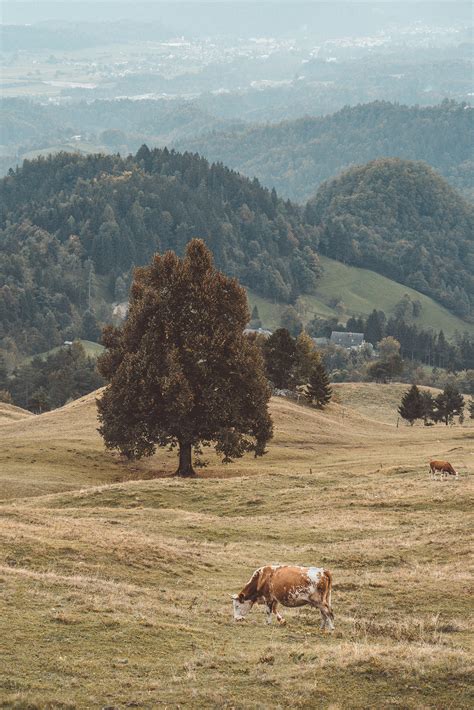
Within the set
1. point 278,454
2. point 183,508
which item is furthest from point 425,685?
point 278,454

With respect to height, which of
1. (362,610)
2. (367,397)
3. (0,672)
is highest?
(0,672)

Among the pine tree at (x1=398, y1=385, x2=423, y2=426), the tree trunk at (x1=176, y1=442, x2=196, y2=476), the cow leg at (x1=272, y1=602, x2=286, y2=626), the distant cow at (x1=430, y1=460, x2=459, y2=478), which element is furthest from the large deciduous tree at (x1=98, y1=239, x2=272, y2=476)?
the pine tree at (x1=398, y1=385, x2=423, y2=426)

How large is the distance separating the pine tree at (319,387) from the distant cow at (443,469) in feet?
162

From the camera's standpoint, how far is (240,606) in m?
22.4

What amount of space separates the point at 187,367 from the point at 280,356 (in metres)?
44.0

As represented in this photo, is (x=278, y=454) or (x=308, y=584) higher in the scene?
(x=308, y=584)

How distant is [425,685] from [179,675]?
15.2 feet

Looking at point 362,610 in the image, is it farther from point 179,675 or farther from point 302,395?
point 302,395

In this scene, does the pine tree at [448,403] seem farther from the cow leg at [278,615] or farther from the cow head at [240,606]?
the cow head at [240,606]

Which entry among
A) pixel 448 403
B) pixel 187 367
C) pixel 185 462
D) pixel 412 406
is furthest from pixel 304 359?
pixel 187 367

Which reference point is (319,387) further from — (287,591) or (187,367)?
(287,591)

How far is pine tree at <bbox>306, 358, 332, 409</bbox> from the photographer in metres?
98.1

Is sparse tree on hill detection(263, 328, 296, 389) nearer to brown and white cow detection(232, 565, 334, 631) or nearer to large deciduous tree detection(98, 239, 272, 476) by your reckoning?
large deciduous tree detection(98, 239, 272, 476)

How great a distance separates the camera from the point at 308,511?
137 ft
